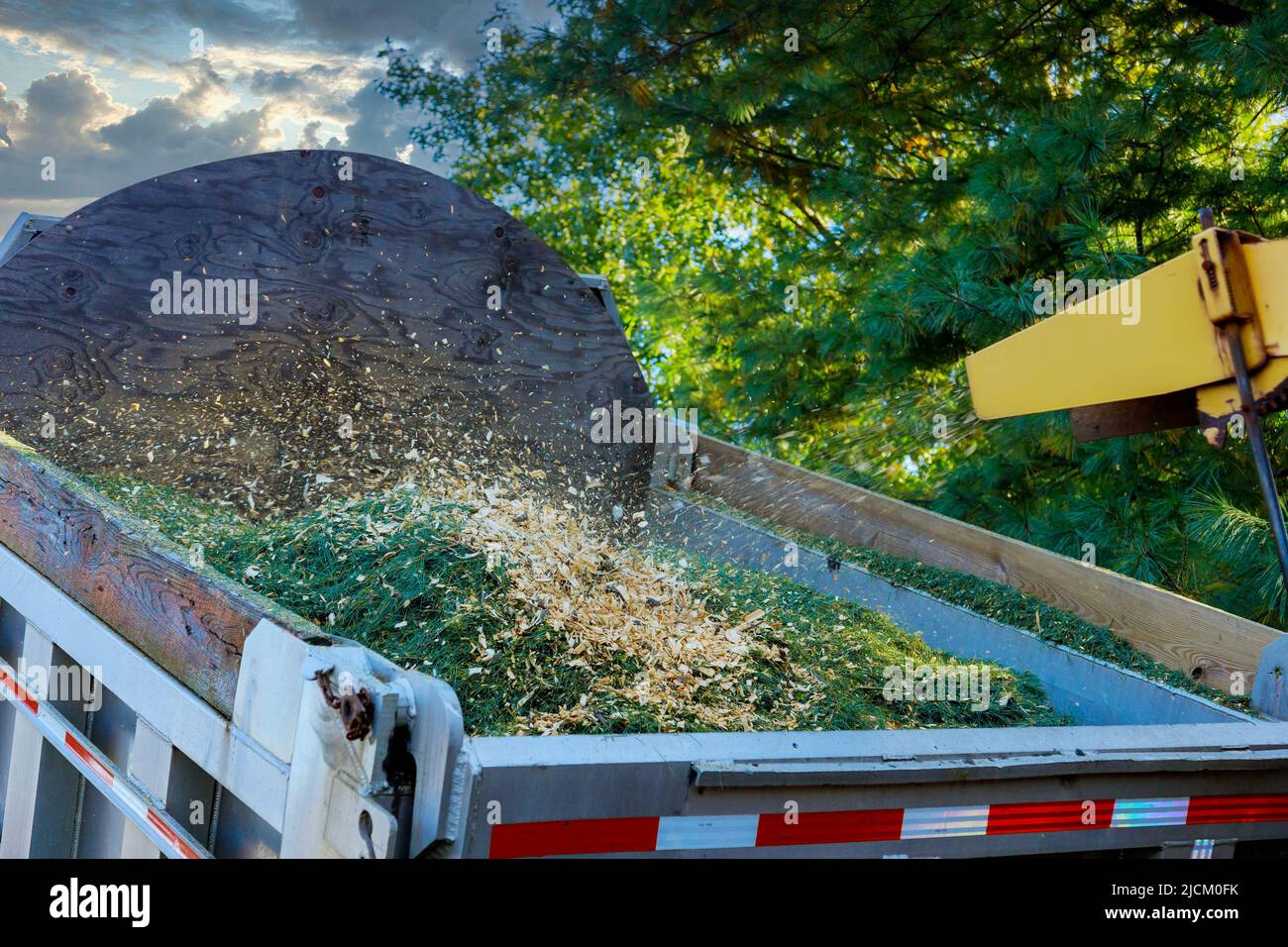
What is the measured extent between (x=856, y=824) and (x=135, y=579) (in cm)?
125

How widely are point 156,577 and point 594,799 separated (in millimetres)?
886

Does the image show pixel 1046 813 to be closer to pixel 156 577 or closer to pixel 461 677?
pixel 461 677

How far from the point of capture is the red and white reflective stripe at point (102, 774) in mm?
2021

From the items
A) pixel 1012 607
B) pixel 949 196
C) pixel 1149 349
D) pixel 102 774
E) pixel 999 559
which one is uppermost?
pixel 949 196

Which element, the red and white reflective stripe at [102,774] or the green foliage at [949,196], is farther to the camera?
the green foliage at [949,196]

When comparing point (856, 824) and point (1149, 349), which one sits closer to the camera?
point (856, 824)

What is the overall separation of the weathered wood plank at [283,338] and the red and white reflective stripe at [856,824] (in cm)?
202

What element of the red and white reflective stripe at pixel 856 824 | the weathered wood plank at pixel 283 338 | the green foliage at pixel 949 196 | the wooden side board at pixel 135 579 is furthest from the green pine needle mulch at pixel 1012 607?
the wooden side board at pixel 135 579

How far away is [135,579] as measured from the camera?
2176mm

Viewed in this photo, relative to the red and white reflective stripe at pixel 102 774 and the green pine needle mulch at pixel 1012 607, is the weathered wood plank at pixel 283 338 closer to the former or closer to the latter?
the green pine needle mulch at pixel 1012 607

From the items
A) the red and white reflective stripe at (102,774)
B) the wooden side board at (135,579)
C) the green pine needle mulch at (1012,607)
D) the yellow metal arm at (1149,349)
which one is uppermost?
the yellow metal arm at (1149,349)

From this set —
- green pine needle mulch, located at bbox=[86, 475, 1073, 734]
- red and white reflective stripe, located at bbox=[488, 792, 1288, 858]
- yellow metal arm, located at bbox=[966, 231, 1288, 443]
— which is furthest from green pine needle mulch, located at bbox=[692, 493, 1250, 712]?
red and white reflective stripe, located at bbox=[488, 792, 1288, 858]

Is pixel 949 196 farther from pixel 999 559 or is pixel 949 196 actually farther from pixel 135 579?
pixel 135 579

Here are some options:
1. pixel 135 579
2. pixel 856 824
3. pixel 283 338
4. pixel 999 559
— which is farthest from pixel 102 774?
pixel 999 559
